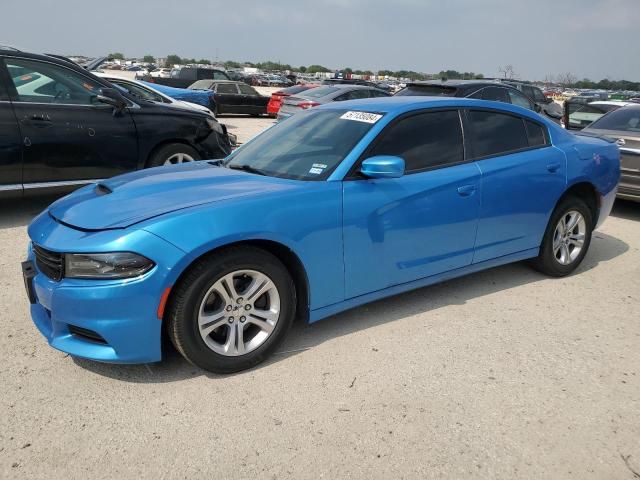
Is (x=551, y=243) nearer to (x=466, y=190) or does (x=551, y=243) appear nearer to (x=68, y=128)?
(x=466, y=190)

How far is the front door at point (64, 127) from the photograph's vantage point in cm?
546

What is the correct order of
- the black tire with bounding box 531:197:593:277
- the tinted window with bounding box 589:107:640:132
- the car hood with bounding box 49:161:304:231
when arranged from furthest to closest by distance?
the tinted window with bounding box 589:107:640:132 → the black tire with bounding box 531:197:593:277 → the car hood with bounding box 49:161:304:231

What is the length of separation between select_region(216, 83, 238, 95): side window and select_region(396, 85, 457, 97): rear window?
1215 cm

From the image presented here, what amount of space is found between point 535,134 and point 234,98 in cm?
1721

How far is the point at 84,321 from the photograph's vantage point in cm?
267

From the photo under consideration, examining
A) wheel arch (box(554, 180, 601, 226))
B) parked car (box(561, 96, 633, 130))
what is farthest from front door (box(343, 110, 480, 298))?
parked car (box(561, 96, 633, 130))

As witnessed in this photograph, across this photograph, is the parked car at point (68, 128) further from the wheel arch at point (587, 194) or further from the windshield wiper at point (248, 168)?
the wheel arch at point (587, 194)

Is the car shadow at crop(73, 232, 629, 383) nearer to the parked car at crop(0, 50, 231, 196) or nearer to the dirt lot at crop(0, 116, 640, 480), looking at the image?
the dirt lot at crop(0, 116, 640, 480)

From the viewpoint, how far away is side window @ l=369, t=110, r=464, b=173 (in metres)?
3.58

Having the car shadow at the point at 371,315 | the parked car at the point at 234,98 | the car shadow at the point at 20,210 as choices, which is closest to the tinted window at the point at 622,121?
the car shadow at the point at 371,315

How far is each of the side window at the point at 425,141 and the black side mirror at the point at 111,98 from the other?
3695 mm

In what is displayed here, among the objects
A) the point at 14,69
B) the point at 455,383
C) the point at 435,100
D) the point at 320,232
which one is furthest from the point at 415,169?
the point at 14,69

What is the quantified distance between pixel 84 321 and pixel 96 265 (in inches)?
11.4

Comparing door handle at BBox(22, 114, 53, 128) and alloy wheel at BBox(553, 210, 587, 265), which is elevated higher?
door handle at BBox(22, 114, 53, 128)
